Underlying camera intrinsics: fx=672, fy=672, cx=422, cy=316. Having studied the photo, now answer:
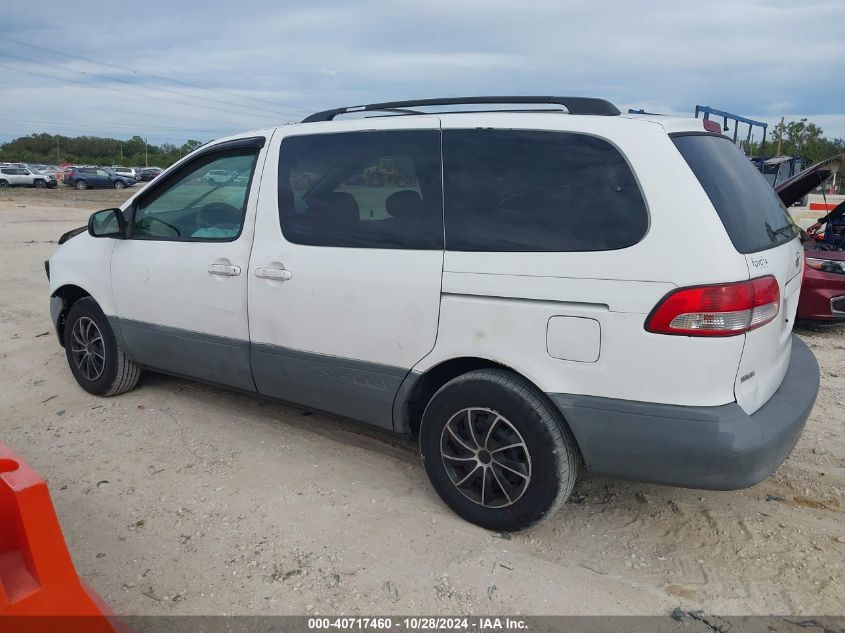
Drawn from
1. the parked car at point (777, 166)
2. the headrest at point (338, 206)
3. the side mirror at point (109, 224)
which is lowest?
the side mirror at point (109, 224)

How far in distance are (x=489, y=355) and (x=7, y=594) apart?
191 cm

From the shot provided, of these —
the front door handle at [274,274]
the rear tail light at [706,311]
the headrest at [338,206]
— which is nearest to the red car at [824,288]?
the rear tail light at [706,311]

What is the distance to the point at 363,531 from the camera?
3164mm

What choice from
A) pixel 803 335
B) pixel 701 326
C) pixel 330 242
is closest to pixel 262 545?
pixel 330 242

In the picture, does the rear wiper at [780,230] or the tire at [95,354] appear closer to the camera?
the rear wiper at [780,230]

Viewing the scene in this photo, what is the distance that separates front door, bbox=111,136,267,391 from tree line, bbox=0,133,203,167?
94503mm

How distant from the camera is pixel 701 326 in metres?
2.53

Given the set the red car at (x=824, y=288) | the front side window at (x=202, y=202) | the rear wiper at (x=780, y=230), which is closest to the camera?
the rear wiper at (x=780, y=230)

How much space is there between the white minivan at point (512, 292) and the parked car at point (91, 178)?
46.2 metres

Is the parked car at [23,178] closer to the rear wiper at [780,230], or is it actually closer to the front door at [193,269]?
the front door at [193,269]

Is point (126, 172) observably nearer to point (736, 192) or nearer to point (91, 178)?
point (91, 178)

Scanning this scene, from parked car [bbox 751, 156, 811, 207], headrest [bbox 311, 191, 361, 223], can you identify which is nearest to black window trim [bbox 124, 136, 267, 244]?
headrest [bbox 311, 191, 361, 223]

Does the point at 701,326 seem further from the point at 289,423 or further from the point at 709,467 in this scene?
the point at 289,423

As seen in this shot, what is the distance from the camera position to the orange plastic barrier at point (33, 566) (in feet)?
6.49
